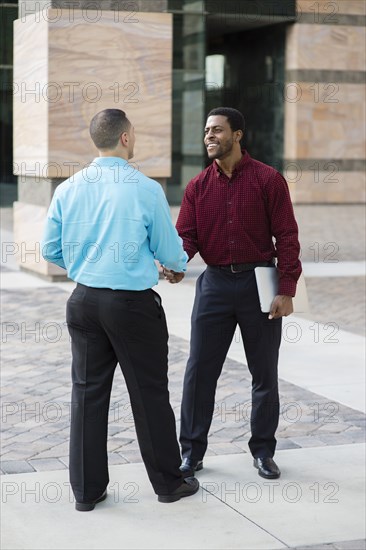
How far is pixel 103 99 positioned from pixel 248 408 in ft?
24.9

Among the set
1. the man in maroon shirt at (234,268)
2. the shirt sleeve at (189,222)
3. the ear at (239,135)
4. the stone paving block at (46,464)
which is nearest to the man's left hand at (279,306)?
the man in maroon shirt at (234,268)

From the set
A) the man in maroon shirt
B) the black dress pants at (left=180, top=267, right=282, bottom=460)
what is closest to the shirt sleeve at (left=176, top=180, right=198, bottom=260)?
the man in maroon shirt

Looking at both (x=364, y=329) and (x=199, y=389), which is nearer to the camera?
(x=199, y=389)

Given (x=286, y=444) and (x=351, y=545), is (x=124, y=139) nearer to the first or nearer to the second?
(x=351, y=545)

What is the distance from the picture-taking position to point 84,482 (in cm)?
542

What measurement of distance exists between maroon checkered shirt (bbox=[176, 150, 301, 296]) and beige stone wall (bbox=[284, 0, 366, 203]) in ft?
84.2

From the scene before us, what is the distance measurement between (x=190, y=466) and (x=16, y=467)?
985 millimetres

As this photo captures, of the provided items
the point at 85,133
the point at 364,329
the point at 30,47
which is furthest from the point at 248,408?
the point at 30,47

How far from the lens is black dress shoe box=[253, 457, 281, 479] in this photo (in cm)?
598

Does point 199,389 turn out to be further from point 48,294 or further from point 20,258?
point 20,258

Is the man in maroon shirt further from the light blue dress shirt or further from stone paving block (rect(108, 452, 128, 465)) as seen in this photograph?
the light blue dress shirt

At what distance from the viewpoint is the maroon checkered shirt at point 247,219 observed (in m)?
5.87

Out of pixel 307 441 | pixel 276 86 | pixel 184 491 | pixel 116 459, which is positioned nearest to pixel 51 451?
pixel 116 459

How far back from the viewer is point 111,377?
5414mm
